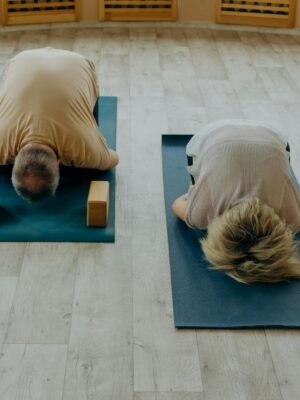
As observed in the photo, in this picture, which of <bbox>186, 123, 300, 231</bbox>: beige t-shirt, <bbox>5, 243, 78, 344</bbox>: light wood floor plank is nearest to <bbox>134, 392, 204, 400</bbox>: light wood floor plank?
Answer: <bbox>5, 243, 78, 344</bbox>: light wood floor plank

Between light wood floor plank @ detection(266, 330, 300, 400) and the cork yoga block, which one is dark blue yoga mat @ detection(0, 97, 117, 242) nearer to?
the cork yoga block

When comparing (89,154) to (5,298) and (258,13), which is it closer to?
(5,298)

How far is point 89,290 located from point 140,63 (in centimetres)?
266

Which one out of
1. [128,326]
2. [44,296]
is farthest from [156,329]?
[44,296]

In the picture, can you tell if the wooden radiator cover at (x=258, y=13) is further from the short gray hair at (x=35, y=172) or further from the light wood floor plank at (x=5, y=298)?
the light wood floor plank at (x=5, y=298)

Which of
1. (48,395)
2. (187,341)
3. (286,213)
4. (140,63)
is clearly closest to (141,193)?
(286,213)

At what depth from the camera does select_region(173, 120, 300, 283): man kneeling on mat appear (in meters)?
2.46

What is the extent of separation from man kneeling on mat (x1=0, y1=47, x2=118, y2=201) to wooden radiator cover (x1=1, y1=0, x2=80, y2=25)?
241 cm

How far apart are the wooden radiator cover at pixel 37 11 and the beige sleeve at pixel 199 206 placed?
10.3 ft

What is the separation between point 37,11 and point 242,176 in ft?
11.2

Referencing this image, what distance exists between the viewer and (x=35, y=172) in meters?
2.78

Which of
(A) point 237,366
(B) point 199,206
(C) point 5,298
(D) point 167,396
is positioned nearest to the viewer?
(D) point 167,396

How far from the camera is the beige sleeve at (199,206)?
8.94ft

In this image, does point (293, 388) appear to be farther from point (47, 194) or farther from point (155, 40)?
point (155, 40)
